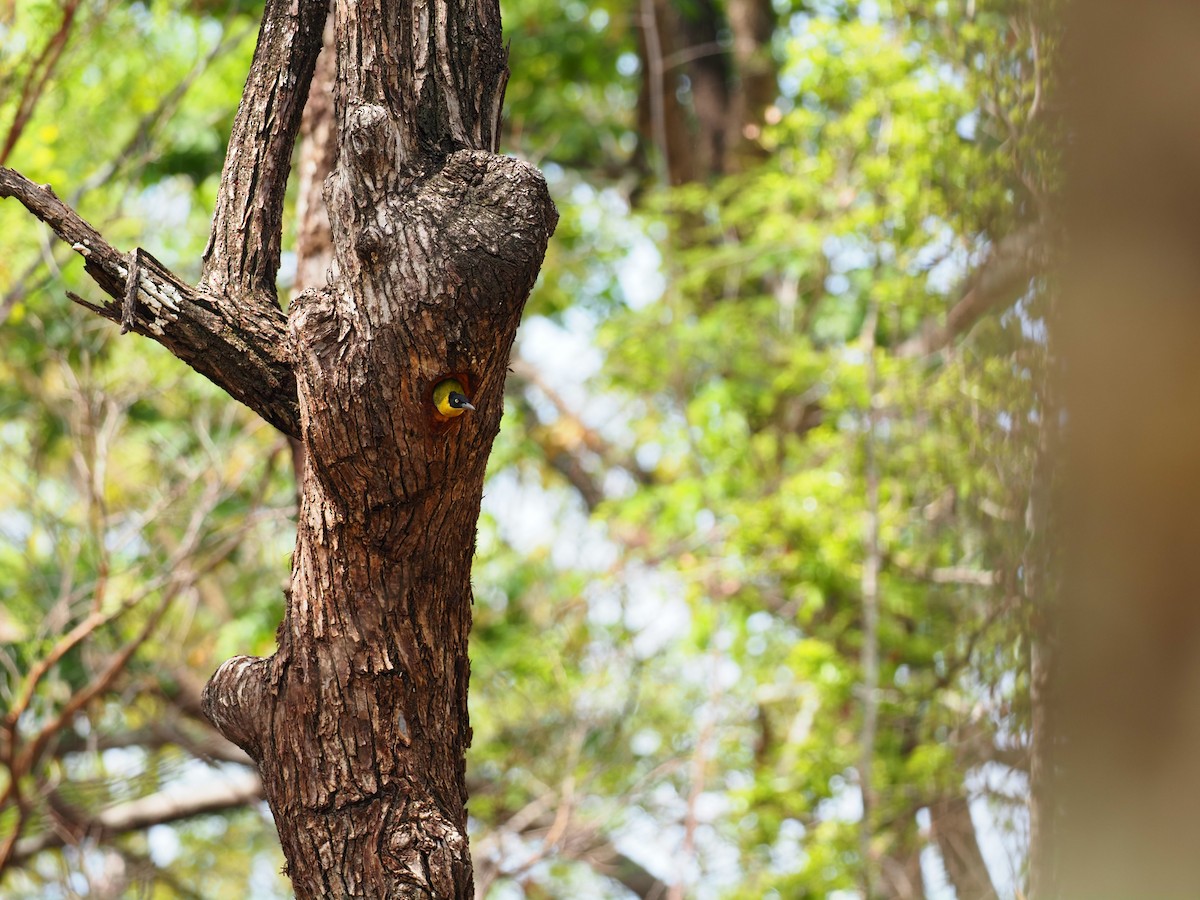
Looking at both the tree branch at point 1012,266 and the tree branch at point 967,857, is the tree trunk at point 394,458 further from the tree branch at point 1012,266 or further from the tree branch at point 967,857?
the tree branch at point 1012,266

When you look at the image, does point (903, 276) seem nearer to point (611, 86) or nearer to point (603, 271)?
point (603, 271)

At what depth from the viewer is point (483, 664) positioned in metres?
6.48

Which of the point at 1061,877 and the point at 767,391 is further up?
the point at 767,391

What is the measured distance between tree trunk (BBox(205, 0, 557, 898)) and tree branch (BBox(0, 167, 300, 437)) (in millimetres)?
141

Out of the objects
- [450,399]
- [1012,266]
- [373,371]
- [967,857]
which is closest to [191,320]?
[373,371]

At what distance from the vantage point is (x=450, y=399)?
6.20ft

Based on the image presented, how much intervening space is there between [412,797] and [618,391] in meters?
6.28

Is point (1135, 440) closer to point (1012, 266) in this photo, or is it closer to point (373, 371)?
point (1012, 266)

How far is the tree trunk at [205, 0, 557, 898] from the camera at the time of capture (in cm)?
187

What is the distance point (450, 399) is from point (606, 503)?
19.4ft

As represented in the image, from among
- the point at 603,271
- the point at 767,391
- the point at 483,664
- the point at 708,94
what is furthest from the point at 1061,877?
the point at 708,94

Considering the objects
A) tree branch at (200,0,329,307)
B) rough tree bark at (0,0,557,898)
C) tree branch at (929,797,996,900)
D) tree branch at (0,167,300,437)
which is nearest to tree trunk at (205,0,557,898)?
rough tree bark at (0,0,557,898)

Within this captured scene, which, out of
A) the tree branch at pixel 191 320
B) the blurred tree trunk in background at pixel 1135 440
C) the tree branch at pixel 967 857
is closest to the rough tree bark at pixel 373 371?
the tree branch at pixel 191 320

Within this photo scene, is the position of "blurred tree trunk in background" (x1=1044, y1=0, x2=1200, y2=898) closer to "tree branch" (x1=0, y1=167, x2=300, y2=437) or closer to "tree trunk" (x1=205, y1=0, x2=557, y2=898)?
"tree trunk" (x1=205, y1=0, x2=557, y2=898)
